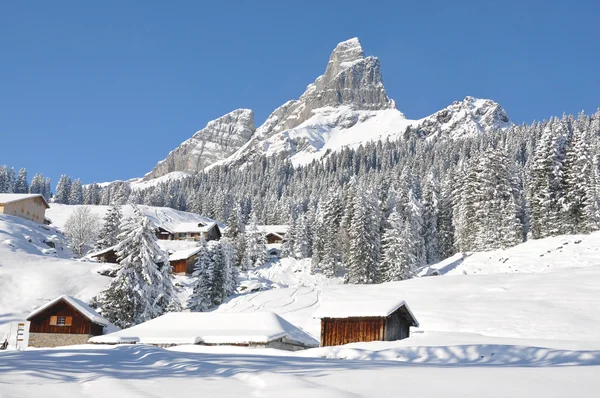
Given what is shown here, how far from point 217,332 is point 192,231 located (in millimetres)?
84337

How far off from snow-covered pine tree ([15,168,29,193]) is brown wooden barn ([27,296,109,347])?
5133 inches

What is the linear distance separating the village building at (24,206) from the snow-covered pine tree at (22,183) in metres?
69.6

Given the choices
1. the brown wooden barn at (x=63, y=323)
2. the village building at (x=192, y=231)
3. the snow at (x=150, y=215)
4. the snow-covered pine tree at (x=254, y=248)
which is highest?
the snow at (x=150, y=215)

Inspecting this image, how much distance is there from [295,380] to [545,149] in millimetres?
66888

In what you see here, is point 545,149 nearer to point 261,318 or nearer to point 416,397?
point 261,318

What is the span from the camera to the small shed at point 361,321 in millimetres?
30891

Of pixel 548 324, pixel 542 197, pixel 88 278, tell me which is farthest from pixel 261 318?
pixel 542 197

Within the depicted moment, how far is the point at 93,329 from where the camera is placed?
45562 millimetres

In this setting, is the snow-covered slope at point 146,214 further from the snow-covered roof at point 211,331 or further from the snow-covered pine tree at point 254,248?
the snow-covered roof at point 211,331

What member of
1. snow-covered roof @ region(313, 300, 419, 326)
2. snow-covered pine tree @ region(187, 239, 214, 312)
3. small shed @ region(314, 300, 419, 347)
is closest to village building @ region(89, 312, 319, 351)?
small shed @ region(314, 300, 419, 347)

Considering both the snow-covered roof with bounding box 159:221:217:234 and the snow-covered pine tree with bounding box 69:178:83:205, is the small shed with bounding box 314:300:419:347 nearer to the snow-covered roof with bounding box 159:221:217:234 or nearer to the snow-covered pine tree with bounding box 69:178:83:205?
the snow-covered roof with bounding box 159:221:217:234

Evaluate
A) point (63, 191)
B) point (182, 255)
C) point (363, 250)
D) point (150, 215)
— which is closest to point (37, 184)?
point (63, 191)

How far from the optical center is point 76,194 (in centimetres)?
17712

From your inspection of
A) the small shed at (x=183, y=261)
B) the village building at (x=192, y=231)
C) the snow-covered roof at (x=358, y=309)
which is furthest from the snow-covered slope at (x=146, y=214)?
the snow-covered roof at (x=358, y=309)
